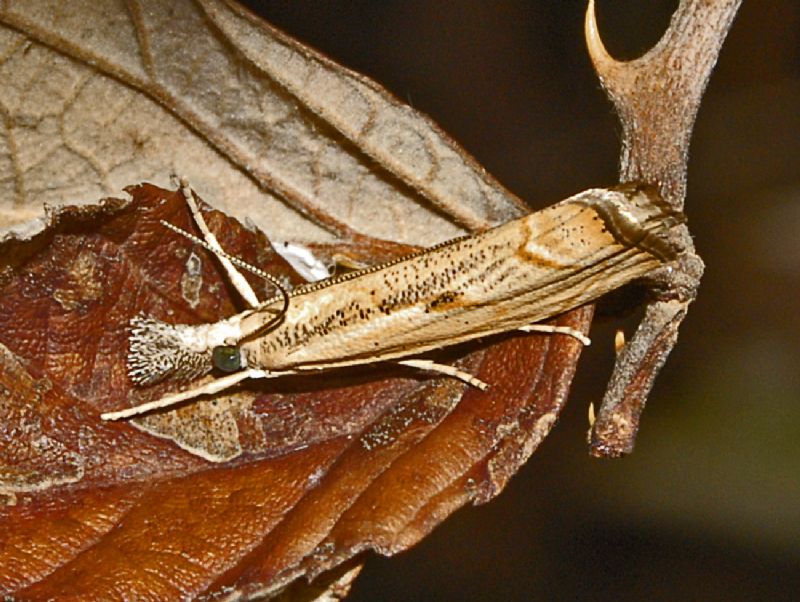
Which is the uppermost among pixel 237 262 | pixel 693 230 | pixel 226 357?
pixel 693 230

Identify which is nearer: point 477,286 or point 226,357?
point 477,286

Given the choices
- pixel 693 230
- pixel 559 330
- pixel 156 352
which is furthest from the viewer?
pixel 693 230

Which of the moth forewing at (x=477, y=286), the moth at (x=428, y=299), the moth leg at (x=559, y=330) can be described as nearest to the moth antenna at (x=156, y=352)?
the moth at (x=428, y=299)

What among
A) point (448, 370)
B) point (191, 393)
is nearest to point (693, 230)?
point (448, 370)

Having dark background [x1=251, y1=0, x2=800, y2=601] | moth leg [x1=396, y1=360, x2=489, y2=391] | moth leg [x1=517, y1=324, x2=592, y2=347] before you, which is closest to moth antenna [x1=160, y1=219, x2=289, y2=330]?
moth leg [x1=396, y1=360, x2=489, y2=391]

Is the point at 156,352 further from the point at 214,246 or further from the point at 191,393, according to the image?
the point at 214,246

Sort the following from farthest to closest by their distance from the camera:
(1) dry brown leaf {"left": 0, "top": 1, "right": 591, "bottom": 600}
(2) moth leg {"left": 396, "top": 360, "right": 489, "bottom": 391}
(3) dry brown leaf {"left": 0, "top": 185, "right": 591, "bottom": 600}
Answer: (2) moth leg {"left": 396, "top": 360, "right": 489, "bottom": 391}, (1) dry brown leaf {"left": 0, "top": 1, "right": 591, "bottom": 600}, (3) dry brown leaf {"left": 0, "top": 185, "right": 591, "bottom": 600}

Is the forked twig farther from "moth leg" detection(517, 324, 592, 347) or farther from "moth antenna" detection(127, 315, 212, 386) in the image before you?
"moth antenna" detection(127, 315, 212, 386)

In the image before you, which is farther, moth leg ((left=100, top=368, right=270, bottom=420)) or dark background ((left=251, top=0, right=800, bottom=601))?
dark background ((left=251, top=0, right=800, bottom=601))
